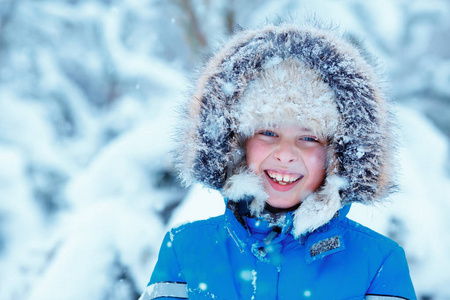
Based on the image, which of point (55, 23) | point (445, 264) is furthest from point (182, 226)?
point (55, 23)

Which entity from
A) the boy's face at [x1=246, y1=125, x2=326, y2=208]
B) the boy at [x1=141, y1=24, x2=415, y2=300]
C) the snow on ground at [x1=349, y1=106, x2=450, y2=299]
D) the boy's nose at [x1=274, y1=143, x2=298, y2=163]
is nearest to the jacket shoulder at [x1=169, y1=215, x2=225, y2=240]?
the boy at [x1=141, y1=24, x2=415, y2=300]

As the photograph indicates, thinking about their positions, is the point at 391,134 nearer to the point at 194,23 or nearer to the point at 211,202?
the point at 211,202

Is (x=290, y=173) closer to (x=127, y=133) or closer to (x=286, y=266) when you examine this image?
(x=286, y=266)

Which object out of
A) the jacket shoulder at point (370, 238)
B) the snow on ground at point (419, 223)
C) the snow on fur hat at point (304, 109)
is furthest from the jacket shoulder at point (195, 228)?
the snow on ground at point (419, 223)

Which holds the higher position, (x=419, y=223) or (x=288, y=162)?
(x=288, y=162)

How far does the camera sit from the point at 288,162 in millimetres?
1454

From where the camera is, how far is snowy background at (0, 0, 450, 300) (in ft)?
8.93

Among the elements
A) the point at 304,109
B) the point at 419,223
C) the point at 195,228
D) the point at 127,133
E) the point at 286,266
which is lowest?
the point at 286,266

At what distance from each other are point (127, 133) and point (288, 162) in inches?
104

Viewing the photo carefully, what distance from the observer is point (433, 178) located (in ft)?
11.0

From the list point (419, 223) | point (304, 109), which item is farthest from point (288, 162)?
point (419, 223)

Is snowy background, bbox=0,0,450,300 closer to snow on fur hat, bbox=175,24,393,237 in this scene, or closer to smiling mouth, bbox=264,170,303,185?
snow on fur hat, bbox=175,24,393,237

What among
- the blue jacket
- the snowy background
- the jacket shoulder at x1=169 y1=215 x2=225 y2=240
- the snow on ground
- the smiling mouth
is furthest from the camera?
the snowy background

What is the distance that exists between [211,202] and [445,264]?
1.81 meters
